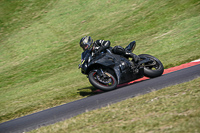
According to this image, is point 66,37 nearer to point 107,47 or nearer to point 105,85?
point 107,47

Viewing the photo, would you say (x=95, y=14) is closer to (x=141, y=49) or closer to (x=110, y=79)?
(x=141, y=49)

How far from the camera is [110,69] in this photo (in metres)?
8.34

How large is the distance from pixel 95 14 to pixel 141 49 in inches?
724

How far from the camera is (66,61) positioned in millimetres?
20281

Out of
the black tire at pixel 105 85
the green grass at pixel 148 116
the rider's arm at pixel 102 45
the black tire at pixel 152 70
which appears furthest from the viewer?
the black tire at pixel 152 70

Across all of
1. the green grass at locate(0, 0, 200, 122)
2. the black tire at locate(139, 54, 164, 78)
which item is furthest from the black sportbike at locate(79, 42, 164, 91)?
the green grass at locate(0, 0, 200, 122)

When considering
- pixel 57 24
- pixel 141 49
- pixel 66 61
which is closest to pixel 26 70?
pixel 66 61

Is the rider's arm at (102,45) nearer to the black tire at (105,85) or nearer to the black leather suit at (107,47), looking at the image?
the black leather suit at (107,47)

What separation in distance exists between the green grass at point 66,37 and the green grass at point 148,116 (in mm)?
3752

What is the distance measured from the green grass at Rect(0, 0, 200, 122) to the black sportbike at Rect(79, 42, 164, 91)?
1.49m

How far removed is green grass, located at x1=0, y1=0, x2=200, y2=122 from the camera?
11828 millimetres

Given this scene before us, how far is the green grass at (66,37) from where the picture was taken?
11.8 meters

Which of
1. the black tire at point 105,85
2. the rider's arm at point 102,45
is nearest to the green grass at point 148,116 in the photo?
the black tire at point 105,85

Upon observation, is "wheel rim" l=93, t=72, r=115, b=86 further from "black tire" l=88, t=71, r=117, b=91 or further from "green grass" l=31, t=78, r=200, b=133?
"green grass" l=31, t=78, r=200, b=133
